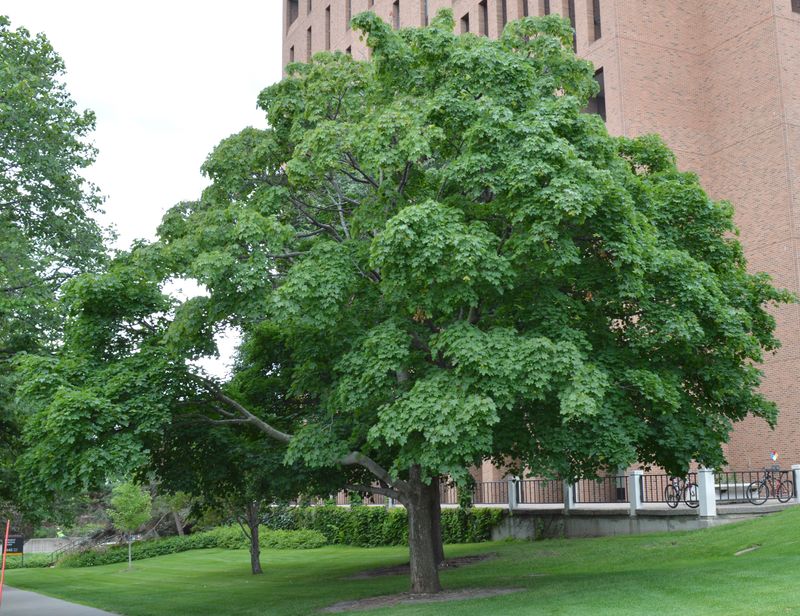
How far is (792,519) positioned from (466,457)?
9.79 metres

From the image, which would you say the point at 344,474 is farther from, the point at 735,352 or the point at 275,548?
the point at 275,548

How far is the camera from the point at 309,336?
51.3 ft

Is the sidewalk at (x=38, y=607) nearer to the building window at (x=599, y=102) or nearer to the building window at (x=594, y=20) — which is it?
the building window at (x=599, y=102)

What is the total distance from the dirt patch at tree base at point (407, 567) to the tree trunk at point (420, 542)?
5.68 m

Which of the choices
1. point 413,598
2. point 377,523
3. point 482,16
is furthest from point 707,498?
point 482,16

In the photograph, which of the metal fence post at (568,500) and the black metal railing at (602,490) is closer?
the metal fence post at (568,500)

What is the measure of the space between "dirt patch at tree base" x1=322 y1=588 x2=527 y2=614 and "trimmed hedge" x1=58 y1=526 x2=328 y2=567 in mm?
22478

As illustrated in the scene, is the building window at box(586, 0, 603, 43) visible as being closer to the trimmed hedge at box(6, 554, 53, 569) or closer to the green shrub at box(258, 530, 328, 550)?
the green shrub at box(258, 530, 328, 550)

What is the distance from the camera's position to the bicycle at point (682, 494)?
22.2 m

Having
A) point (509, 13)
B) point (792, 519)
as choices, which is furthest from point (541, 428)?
point (509, 13)

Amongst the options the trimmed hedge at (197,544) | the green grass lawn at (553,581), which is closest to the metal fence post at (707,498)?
the green grass lawn at (553,581)

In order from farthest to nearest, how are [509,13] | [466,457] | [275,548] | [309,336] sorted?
[275,548] < [509,13] < [309,336] < [466,457]

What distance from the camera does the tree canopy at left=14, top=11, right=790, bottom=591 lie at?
13.3 metres

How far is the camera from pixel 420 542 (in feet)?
56.8
